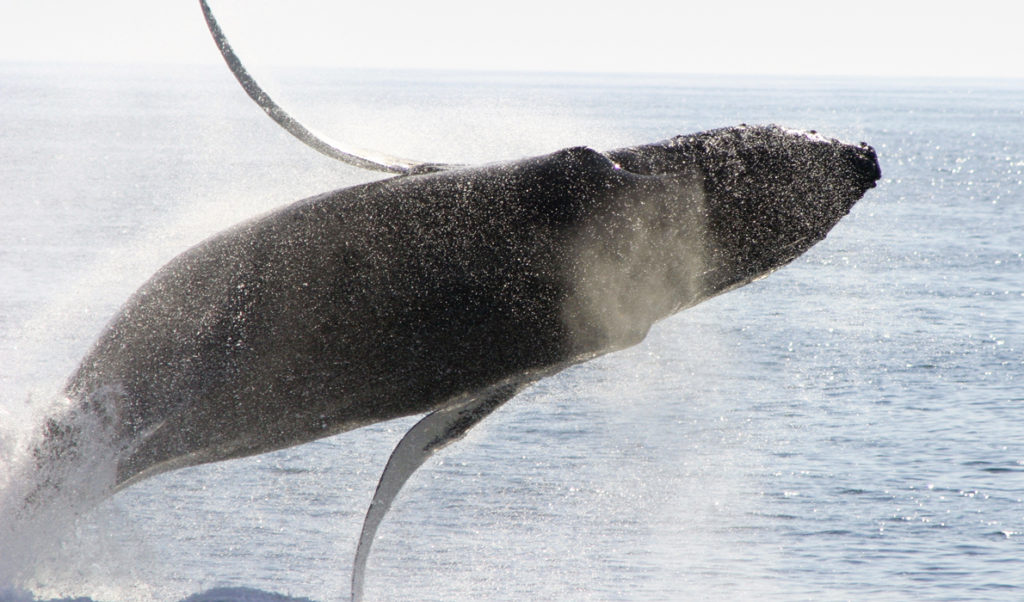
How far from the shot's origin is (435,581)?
995 cm

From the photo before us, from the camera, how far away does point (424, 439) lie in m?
7.17

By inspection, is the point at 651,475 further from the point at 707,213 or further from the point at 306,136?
the point at 306,136

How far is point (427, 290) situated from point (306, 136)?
1499 mm

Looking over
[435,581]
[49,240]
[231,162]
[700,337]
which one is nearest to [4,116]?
[231,162]

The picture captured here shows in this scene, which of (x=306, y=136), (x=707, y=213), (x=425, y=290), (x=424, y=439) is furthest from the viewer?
(x=306, y=136)

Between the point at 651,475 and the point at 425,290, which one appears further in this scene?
the point at 651,475

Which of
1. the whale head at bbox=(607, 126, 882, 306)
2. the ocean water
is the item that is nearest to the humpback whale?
the whale head at bbox=(607, 126, 882, 306)

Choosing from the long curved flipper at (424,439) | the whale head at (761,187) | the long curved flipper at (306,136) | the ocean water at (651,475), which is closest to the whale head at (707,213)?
the whale head at (761,187)

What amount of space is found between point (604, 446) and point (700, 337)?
7.70 meters

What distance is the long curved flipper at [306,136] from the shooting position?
723 centimetres

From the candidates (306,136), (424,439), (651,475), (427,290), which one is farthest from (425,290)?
(651,475)

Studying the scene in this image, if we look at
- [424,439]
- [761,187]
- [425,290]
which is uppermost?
[761,187]

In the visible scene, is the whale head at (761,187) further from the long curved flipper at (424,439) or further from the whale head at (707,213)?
the long curved flipper at (424,439)

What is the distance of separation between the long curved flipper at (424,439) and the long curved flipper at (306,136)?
4.66ft
